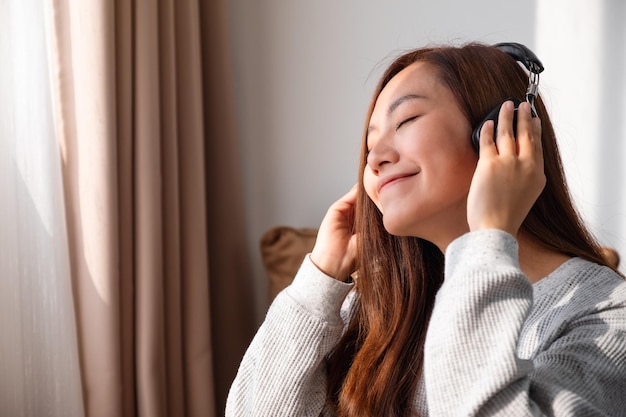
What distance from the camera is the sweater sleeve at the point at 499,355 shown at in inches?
30.7

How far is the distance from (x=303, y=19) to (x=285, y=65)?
15cm

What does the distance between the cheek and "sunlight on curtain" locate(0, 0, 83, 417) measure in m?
0.90

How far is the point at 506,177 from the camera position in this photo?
0.88 meters

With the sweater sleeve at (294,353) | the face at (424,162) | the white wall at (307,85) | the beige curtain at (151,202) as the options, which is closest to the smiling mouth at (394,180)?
the face at (424,162)

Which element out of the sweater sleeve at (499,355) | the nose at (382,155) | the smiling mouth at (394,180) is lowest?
the sweater sleeve at (499,355)

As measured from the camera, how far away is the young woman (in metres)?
0.81

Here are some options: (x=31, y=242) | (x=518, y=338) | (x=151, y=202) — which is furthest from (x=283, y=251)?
(x=518, y=338)

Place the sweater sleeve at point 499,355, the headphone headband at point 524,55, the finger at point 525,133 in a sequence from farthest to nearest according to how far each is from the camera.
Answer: the headphone headband at point 524,55 < the finger at point 525,133 < the sweater sleeve at point 499,355

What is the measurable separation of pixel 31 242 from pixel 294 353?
0.84 metres

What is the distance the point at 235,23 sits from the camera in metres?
2.33

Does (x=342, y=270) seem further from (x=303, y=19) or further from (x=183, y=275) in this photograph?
(x=303, y=19)

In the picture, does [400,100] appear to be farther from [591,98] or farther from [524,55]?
[591,98]

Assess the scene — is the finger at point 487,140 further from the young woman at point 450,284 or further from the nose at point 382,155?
the nose at point 382,155

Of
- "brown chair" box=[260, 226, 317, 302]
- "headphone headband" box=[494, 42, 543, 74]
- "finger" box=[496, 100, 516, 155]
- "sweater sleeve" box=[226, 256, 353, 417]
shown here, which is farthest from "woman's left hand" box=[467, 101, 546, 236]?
"brown chair" box=[260, 226, 317, 302]
